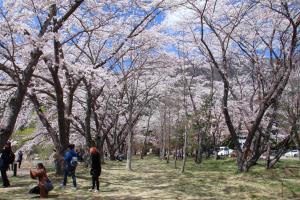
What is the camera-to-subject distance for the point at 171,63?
1024 inches

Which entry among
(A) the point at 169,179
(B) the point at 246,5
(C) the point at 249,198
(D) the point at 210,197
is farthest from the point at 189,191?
(B) the point at 246,5

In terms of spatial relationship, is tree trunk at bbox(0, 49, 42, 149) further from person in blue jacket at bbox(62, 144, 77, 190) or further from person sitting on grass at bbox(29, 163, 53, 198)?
person in blue jacket at bbox(62, 144, 77, 190)

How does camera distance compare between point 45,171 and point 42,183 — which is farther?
point 45,171

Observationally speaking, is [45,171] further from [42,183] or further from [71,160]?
[71,160]

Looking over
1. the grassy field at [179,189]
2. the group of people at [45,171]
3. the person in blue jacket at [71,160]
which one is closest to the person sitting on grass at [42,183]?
the group of people at [45,171]

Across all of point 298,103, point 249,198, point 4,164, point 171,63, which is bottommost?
point 249,198

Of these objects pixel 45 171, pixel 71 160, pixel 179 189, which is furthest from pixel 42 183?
pixel 179 189

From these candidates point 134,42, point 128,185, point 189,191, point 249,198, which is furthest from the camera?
point 134,42

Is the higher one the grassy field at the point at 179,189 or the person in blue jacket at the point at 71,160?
the person in blue jacket at the point at 71,160

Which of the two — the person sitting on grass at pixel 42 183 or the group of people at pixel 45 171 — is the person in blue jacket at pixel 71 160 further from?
the person sitting on grass at pixel 42 183

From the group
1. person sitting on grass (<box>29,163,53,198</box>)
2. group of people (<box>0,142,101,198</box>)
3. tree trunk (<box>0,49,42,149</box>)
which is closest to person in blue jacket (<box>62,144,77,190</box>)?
group of people (<box>0,142,101,198</box>)

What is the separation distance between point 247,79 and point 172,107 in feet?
22.5

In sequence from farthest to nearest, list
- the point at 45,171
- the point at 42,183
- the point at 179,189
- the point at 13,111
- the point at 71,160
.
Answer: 1. the point at 179,189
2. the point at 71,160
3. the point at 45,171
4. the point at 42,183
5. the point at 13,111

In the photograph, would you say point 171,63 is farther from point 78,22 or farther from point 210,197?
point 210,197
